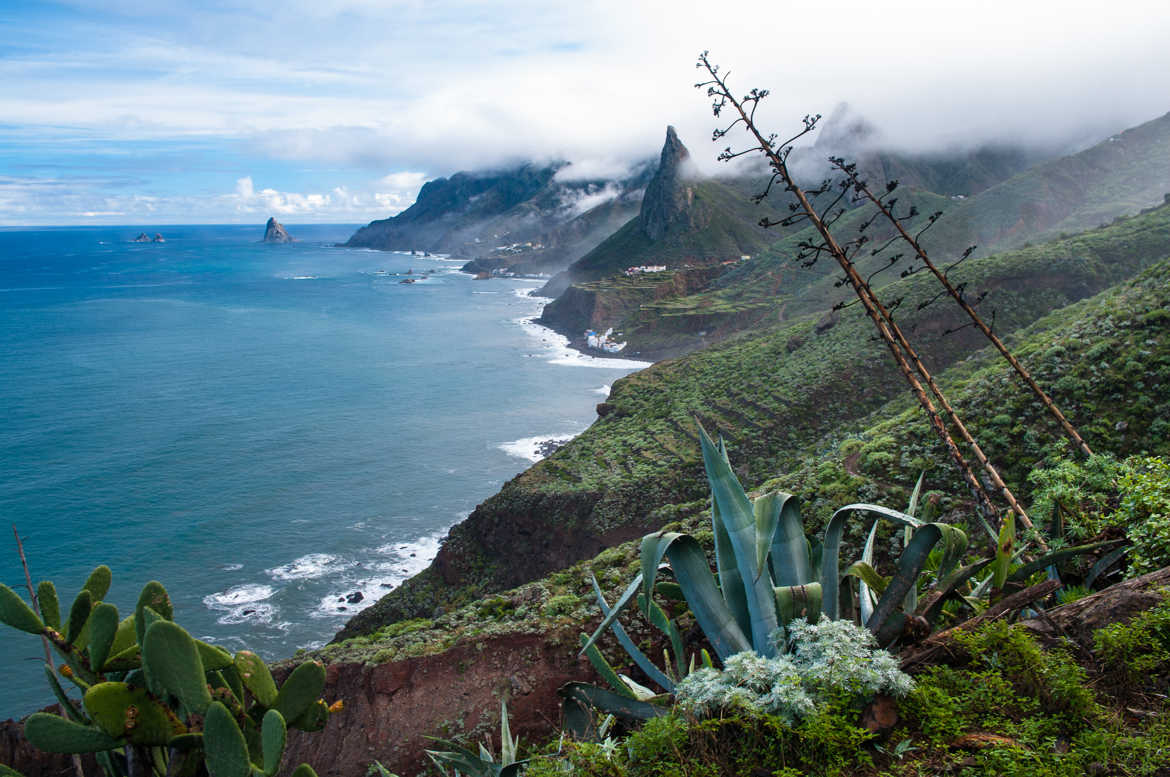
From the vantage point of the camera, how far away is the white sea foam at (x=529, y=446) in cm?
4025

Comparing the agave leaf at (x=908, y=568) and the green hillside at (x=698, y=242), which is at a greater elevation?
the green hillside at (x=698, y=242)

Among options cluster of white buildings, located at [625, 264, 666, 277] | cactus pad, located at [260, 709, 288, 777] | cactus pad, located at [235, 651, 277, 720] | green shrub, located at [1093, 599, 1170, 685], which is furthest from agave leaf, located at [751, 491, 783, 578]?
cluster of white buildings, located at [625, 264, 666, 277]

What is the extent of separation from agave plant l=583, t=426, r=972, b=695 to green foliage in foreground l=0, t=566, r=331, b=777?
1878mm

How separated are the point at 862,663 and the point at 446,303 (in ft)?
340

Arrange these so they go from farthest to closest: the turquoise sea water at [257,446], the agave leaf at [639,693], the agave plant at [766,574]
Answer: the turquoise sea water at [257,446] < the agave leaf at [639,693] < the agave plant at [766,574]

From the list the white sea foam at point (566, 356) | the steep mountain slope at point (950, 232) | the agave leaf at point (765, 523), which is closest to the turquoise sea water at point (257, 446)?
the white sea foam at point (566, 356)

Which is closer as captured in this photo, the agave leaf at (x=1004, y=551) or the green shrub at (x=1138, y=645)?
A: the green shrub at (x=1138, y=645)

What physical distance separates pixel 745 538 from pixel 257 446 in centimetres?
4167

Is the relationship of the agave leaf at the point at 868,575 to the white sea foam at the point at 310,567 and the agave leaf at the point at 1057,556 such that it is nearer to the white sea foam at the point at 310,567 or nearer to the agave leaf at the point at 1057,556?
the agave leaf at the point at 1057,556

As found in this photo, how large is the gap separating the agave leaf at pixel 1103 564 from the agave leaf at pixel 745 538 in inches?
89.1

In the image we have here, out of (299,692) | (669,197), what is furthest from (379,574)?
(669,197)

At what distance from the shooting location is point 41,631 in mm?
3582

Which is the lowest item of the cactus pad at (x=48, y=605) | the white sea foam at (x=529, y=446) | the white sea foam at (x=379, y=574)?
the white sea foam at (x=379, y=574)

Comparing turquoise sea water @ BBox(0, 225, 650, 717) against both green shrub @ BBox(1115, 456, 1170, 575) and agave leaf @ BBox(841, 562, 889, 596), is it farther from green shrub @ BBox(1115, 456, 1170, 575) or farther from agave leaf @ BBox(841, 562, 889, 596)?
green shrub @ BBox(1115, 456, 1170, 575)
